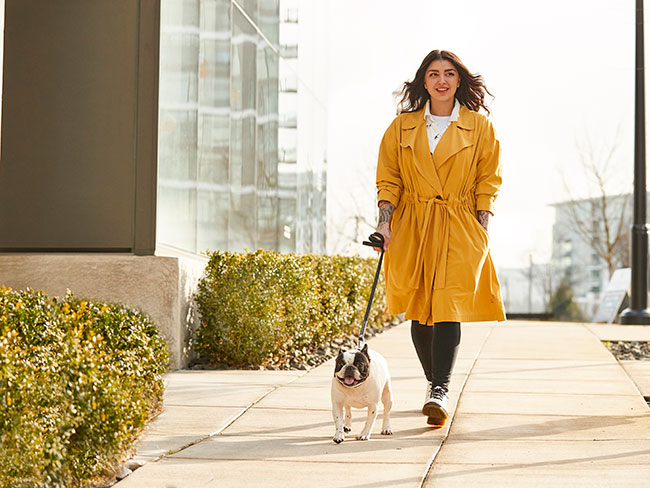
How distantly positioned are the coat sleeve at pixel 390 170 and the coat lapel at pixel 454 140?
27 cm

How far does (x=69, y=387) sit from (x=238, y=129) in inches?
299

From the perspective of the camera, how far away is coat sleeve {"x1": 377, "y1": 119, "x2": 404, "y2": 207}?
17.9ft

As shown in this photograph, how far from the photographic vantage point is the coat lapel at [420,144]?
210 inches

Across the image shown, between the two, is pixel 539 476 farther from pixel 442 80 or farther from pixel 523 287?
pixel 523 287

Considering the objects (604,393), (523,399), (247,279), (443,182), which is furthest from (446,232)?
(247,279)

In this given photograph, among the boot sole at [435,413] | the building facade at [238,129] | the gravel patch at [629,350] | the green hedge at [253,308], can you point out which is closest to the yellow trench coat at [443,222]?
the boot sole at [435,413]

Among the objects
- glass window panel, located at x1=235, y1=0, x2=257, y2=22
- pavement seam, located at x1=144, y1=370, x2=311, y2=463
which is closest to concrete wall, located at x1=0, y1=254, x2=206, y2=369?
pavement seam, located at x1=144, y1=370, x2=311, y2=463

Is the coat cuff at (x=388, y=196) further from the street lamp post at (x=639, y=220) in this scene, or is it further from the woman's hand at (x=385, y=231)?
the street lamp post at (x=639, y=220)

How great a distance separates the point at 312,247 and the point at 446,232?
980 centimetres

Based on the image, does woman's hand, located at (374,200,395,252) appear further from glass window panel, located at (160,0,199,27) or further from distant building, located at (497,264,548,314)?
distant building, located at (497,264,548,314)

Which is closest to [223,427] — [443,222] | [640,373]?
[443,222]

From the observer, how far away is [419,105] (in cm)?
566

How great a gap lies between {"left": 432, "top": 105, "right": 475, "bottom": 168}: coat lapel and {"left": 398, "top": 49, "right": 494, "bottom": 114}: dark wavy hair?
182mm

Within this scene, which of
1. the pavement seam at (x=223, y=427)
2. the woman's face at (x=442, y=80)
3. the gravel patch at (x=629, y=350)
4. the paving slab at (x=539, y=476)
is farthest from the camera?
the gravel patch at (x=629, y=350)
